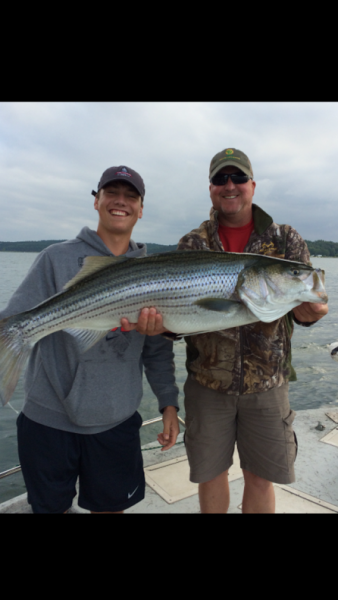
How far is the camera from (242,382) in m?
3.20

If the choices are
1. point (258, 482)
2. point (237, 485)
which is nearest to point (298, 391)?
point (237, 485)

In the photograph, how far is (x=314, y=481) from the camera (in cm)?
463

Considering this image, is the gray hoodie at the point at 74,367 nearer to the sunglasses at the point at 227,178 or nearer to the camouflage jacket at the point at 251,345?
the camouflage jacket at the point at 251,345

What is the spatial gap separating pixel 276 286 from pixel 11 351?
220 centimetres

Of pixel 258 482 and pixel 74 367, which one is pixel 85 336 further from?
pixel 258 482

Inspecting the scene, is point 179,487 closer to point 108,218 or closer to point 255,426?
point 255,426

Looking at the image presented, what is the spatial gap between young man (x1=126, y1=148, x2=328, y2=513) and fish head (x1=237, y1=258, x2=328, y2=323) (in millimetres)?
201

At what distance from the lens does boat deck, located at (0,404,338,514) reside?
4086mm

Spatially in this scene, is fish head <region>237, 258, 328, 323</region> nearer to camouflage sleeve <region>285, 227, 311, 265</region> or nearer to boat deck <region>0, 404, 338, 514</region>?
camouflage sleeve <region>285, 227, 311, 265</region>

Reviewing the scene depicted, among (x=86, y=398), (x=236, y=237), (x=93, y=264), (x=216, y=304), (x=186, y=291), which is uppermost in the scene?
(x=236, y=237)

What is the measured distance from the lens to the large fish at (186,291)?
115 inches

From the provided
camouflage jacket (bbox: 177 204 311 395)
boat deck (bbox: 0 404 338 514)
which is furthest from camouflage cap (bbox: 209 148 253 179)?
boat deck (bbox: 0 404 338 514)

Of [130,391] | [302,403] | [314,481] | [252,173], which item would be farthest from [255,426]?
[302,403]
